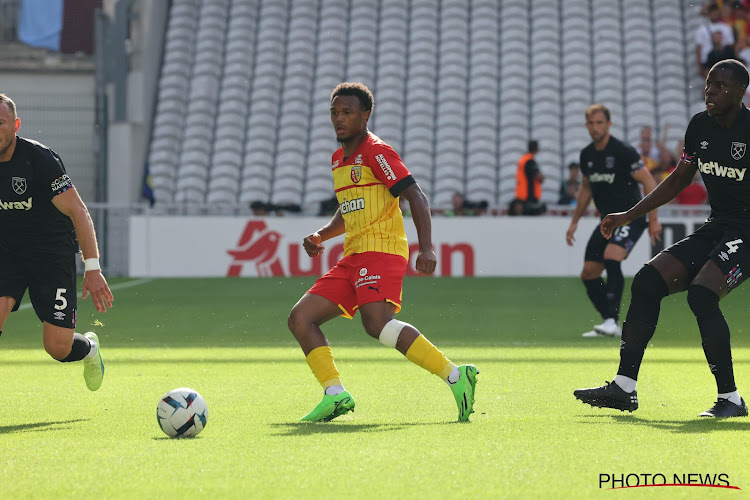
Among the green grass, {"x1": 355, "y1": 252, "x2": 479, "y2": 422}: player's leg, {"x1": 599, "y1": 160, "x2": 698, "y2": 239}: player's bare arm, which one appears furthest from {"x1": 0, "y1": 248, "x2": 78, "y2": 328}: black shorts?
{"x1": 599, "y1": 160, "x2": 698, "y2": 239}: player's bare arm

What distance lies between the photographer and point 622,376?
595 centimetres

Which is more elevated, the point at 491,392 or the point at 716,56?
the point at 716,56

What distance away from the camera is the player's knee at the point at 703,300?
18.8 ft

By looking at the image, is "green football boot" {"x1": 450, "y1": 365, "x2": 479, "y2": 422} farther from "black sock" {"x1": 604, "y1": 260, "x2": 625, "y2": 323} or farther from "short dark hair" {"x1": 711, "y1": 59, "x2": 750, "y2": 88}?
"black sock" {"x1": 604, "y1": 260, "x2": 625, "y2": 323}

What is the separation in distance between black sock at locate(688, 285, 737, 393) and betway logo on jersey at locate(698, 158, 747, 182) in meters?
0.59

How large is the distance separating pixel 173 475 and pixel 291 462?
0.49 metres

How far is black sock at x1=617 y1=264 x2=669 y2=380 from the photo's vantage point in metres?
5.92

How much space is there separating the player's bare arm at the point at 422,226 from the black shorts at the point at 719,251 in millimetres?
1310

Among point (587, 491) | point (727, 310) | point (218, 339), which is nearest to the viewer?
point (587, 491)

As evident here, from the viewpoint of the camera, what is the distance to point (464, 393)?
570 centimetres

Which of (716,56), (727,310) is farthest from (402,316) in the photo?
(716,56)

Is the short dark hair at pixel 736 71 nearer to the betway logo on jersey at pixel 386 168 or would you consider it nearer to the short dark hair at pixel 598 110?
the betway logo on jersey at pixel 386 168

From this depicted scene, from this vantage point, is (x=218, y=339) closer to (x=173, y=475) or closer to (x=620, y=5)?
(x=173, y=475)

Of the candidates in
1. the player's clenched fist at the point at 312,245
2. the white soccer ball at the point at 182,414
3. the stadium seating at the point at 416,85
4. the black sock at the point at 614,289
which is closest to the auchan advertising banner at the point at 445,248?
the stadium seating at the point at 416,85
